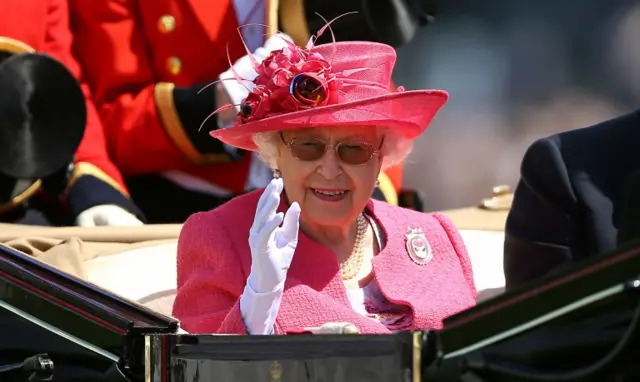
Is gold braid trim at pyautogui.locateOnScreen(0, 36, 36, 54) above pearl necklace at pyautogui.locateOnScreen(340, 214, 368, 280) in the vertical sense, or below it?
above

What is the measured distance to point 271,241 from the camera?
2.34m

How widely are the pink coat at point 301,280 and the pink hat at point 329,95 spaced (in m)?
0.18

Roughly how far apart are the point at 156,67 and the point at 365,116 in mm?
1483

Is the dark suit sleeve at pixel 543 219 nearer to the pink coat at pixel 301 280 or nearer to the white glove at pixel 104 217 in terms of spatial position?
the pink coat at pixel 301 280

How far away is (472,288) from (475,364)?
3.33 ft

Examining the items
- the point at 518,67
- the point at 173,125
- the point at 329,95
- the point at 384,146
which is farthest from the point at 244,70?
the point at 518,67

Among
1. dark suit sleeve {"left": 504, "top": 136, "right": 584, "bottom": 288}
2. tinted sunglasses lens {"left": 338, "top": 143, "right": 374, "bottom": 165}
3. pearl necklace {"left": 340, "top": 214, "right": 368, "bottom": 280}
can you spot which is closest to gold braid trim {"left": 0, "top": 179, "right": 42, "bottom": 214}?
pearl necklace {"left": 340, "top": 214, "right": 368, "bottom": 280}

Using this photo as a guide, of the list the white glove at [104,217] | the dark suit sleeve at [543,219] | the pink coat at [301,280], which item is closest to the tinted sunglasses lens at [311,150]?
the pink coat at [301,280]

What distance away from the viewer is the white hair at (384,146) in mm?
2693

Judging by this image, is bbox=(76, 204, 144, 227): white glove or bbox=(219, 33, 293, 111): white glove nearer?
bbox=(219, 33, 293, 111): white glove

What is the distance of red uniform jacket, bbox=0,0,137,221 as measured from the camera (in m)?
3.70

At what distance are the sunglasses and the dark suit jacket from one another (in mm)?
336

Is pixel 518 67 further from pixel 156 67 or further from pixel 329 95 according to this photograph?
pixel 329 95

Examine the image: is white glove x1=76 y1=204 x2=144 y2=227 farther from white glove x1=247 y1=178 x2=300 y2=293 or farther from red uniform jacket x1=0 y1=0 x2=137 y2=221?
white glove x1=247 y1=178 x2=300 y2=293
